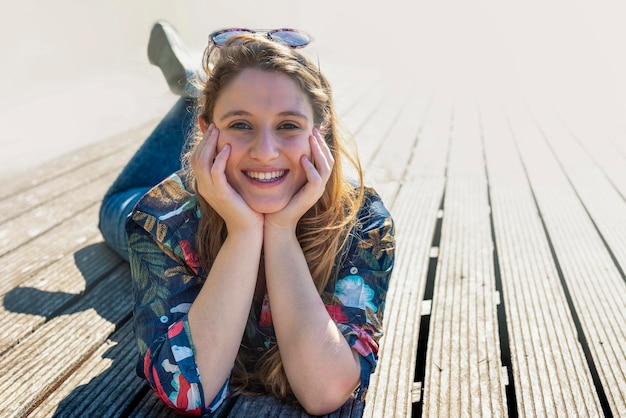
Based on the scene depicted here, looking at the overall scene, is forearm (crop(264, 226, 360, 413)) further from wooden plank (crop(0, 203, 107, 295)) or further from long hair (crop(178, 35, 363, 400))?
wooden plank (crop(0, 203, 107, 295))

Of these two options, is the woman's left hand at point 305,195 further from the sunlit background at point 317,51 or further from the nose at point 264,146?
the sunlit background at point 317,51

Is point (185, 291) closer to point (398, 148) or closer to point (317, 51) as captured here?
point (398, 148)

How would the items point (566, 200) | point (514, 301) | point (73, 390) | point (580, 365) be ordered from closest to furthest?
point (73, 390) → point (580, 365) → point (514, 301) → point (566, 200)

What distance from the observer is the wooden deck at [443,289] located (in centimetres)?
170

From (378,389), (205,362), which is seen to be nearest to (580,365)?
(378,389)

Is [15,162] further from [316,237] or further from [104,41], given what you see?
[104,41]

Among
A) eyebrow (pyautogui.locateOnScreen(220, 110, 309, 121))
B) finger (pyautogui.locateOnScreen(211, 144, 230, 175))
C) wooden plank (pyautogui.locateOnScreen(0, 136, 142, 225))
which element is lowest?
wooden plank (pyautogui.locateOnScreen(0, 136, 142, 225))

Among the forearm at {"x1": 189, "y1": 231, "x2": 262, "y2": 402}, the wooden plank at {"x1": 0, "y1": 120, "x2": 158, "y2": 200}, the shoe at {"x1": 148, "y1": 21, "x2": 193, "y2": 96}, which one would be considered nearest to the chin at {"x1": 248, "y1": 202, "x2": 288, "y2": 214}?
the forearm at {"x1": 189, "y1": 231, "x2": 262, "y2": 402}

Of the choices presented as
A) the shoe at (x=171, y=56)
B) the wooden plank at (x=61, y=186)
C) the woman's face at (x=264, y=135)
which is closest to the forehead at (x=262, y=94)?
the woman's face at (x=264, y=135)

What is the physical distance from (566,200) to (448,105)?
301 cm

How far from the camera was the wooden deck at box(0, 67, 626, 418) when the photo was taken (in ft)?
5.56

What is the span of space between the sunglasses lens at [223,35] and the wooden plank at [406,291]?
1.04 meters

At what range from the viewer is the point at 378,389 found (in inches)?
67.2

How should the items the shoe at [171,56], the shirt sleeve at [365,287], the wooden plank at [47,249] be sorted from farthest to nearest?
the shoe at [171,56]
the wooden plank at [47,249]
the shirt sleeve at [365,287]
